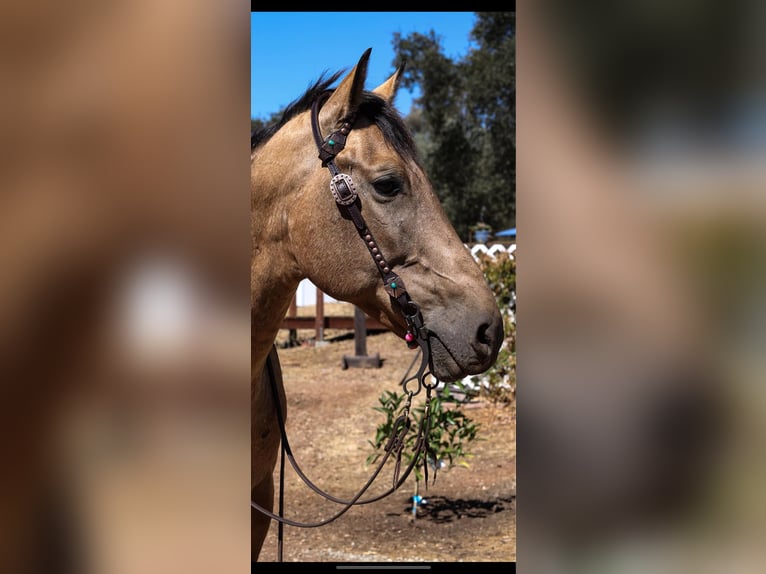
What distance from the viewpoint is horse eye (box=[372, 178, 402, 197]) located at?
2.15m

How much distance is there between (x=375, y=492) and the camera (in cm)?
571

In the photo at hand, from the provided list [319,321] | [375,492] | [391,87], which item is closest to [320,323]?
[319,321]

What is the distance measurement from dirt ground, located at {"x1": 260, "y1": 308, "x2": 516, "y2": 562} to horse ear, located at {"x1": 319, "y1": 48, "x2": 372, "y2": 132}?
3.12 meters

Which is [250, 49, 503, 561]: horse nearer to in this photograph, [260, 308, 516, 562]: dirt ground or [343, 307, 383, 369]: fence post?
[260, 308, 516, 562]: dirt ground

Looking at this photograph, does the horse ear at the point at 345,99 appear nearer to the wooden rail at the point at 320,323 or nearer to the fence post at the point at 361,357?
the fence post at the point at 361,357

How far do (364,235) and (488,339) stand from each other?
535 millimetres
